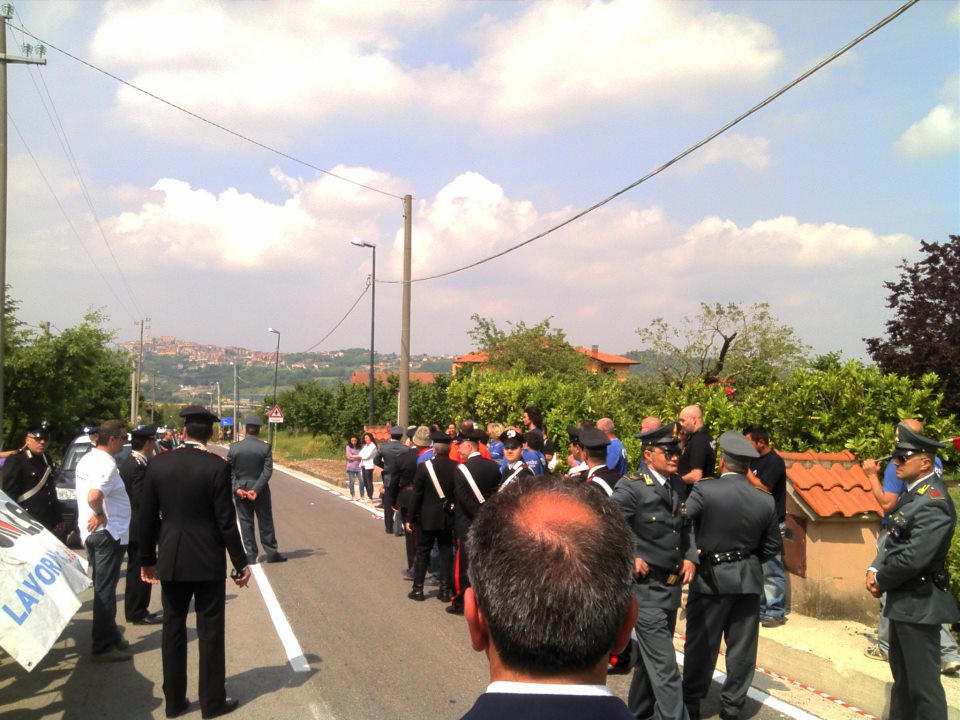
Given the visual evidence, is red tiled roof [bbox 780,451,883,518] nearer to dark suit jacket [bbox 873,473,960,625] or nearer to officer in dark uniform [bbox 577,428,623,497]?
officer in dark uniform [bbox 577,428,623,497]

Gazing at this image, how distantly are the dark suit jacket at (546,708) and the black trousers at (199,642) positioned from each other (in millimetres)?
4570

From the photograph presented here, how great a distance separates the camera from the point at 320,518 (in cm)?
1644

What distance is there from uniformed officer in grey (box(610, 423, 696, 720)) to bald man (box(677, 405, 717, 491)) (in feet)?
7.58

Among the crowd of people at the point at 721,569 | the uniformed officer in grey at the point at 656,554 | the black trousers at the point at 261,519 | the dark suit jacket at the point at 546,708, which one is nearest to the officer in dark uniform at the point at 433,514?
the crowd of people at the point at 721,569

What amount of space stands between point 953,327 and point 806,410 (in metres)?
27.2

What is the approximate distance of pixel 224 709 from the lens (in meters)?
5.61

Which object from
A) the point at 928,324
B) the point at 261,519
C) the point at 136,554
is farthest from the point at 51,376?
the point at 928,324

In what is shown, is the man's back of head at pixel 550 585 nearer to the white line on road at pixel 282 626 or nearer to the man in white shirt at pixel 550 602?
the man in white shirt at pixel 550 602

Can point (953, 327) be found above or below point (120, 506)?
above

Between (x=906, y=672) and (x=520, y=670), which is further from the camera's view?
(x=906, y=672)

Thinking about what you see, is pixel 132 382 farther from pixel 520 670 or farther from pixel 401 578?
pixel 520 670

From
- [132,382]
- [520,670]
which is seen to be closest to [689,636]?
[520,670]

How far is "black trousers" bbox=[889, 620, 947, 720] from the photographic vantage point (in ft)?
14.6

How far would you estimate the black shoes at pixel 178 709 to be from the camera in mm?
5547
